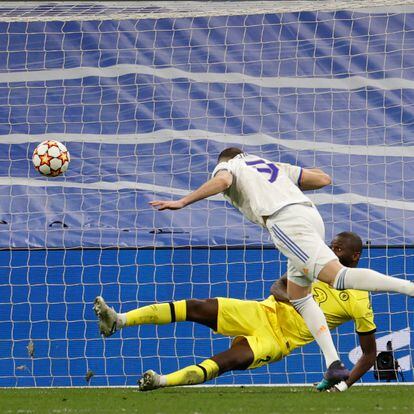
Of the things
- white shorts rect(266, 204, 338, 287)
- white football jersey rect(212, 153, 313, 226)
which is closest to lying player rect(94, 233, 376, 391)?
white shorts rect(266, 204, 338, 287)

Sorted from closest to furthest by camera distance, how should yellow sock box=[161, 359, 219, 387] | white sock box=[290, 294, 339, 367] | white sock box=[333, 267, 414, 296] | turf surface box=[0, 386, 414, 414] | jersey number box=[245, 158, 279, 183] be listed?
turf surface box=[0, 386, 414, 414], white sock box=[333, 267, 414, 296], yellow sock box=[161, 359, 219, 387], white sock box=[290, 294, 339, 367], jersey number box=[245, 158, 279, 183]

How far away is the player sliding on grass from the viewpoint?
7.41 metres

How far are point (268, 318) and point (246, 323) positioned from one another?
0.19 m

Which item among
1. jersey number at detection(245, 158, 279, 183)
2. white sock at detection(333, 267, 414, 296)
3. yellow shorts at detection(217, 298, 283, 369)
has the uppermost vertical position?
jersey number at detection(245, 158, 279, 183)

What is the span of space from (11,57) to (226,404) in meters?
6.32

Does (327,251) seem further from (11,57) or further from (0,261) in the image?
(11,57)

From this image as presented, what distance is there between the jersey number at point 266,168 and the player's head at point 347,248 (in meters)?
0.78

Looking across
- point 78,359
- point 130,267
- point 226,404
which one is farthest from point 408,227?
point 226,404

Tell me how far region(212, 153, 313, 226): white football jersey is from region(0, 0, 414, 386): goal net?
110 inches

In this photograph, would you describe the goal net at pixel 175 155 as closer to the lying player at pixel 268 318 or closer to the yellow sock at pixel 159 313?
the lying player at pixel 268 318

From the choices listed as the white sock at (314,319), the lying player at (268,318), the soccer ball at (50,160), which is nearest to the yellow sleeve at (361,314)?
the lying player at (268,318)

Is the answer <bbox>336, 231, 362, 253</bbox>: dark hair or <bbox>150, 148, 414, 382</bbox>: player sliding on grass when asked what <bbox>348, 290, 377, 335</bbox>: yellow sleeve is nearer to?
<bbox>336, 231, 362, 253</bbox>: dark hair

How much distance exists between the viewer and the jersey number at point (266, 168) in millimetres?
7910

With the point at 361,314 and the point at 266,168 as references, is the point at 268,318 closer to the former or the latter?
the point at 361,314
